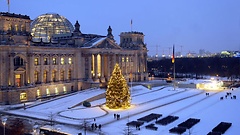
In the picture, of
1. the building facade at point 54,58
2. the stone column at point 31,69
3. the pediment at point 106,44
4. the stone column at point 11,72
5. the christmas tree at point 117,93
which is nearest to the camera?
the christmas tree at point 117,93

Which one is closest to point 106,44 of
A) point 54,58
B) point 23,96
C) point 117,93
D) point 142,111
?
point 54,58

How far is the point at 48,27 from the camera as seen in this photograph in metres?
90.4

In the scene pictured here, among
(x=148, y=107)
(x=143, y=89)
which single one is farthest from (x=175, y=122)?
(x=143, y=89)

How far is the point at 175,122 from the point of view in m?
46.2

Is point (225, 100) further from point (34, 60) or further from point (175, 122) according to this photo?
point (34, 60)

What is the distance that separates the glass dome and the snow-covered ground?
26802 mm

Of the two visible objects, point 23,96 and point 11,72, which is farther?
point 23,96

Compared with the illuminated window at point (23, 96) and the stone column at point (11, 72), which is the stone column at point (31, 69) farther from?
the stone column at point (11, 72)

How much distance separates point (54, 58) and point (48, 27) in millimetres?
19894

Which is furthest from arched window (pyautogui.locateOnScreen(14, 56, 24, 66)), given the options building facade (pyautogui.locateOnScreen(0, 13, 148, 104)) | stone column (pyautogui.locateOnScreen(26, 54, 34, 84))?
stone column (pyautogui.locateOnScreen(26, 54, 34, 84))

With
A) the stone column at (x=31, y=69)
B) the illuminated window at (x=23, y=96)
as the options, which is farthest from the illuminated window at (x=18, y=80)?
the stone column at (x=31, y=69)

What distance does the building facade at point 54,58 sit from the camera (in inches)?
2416

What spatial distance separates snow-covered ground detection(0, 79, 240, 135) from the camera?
42656 millimetres

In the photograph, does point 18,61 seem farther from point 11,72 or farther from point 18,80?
point 18,80
